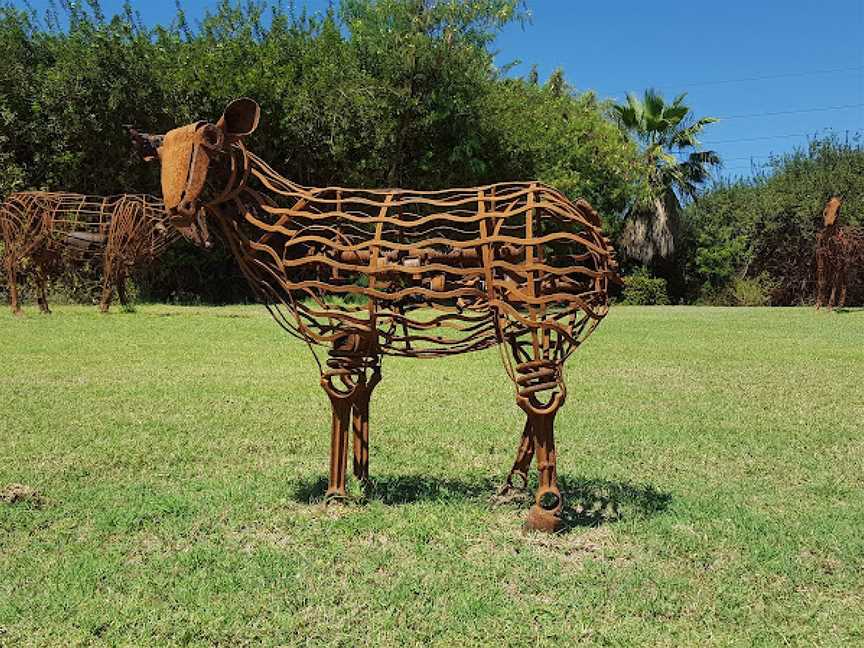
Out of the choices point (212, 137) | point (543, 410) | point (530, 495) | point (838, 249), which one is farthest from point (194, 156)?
point (838, 249)

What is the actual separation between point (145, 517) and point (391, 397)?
3933mm

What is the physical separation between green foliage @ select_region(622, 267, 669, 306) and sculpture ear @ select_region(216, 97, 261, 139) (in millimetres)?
23493

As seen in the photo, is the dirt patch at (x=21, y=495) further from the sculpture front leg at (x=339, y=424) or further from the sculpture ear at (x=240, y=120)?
the sculpture ear at (x=240, y=120)

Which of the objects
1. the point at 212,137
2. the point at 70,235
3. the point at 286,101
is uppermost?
the point at 286,101

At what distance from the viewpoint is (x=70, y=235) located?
1404 centimetres

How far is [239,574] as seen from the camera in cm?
359

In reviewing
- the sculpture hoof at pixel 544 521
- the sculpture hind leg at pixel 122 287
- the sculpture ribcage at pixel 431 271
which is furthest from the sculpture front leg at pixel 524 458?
the sculpture hind leg at pixel 122 287

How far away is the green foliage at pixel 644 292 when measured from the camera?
26219 mm

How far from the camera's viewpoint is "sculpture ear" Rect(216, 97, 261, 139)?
151 inches

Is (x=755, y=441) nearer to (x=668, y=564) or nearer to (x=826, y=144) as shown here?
(x=668, y=564)

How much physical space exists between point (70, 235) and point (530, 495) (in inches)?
478

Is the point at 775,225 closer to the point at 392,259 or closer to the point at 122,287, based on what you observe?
the point at 122,287

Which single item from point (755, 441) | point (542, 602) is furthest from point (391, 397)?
point (542, 602)

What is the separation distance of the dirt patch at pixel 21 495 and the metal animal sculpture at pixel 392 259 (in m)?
1.89
